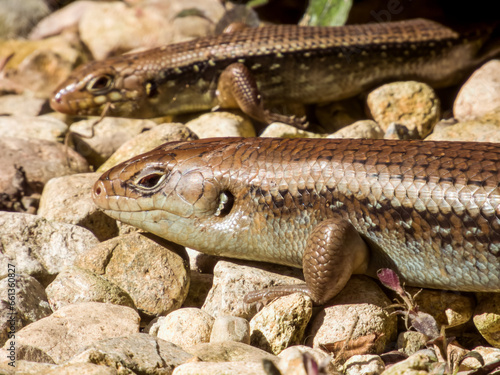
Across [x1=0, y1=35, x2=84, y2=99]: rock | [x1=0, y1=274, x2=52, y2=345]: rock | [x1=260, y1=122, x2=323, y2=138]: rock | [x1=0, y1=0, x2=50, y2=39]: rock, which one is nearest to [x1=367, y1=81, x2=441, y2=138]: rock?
[x1=260, y1=122, x2=323, y2=138]: rock

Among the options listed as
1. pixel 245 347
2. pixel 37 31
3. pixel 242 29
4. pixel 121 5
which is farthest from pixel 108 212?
pixel 37 31

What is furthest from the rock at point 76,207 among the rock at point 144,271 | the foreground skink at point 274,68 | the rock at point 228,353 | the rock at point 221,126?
the foreground skink at point 274,68

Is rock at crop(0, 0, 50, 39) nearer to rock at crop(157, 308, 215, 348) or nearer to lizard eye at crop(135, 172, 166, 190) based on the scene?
lizard eye at crop(135, 172, 166, 190)

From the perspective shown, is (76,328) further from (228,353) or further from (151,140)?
(151,140)

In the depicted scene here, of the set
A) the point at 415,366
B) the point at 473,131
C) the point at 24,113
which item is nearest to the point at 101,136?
the point at 24,113

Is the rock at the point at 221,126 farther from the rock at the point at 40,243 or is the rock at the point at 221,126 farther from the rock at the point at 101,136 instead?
the rock at the point at 40,243

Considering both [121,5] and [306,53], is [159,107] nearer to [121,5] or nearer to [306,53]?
[306,53]
